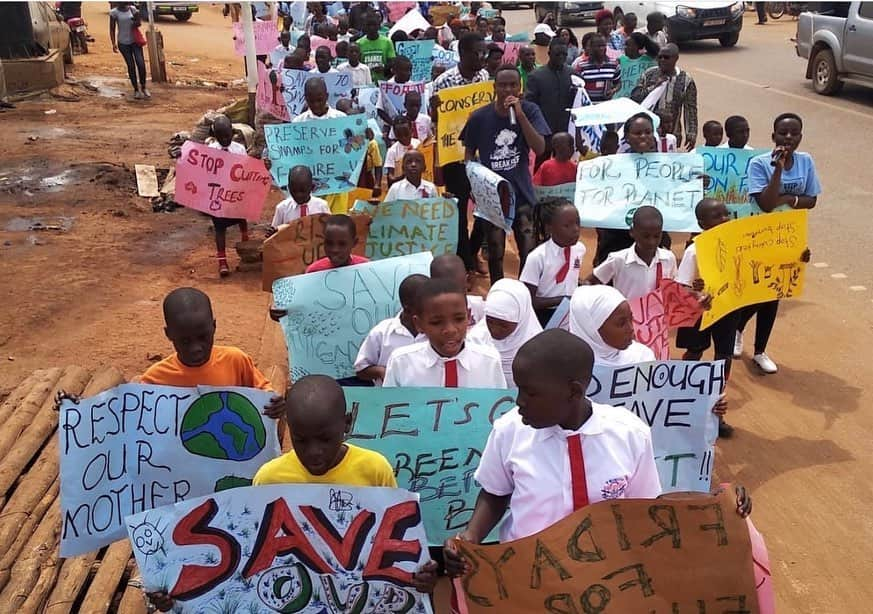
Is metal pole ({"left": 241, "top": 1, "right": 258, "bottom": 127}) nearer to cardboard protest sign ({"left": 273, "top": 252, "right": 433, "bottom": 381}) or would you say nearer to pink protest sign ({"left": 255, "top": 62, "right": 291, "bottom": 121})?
pink protest sign ({"left": 255, "top": 62, "right": 291, "bottom": 121})

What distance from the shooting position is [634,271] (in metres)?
5.18

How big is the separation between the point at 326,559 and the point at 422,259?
263cm

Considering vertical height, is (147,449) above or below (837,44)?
below

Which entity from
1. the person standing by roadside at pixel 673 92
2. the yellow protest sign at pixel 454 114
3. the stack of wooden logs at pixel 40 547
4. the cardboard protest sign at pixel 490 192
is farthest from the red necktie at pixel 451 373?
the person standing by roadside at pixel 673 92

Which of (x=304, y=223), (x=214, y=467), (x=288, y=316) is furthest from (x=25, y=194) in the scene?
(x=214, y=467)

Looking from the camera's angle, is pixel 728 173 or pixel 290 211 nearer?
pixel 290 211

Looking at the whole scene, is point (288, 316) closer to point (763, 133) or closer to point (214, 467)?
point (214, 467)

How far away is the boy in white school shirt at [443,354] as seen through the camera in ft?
12.1

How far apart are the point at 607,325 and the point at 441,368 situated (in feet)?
2.40

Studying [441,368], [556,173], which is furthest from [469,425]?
[556,173]

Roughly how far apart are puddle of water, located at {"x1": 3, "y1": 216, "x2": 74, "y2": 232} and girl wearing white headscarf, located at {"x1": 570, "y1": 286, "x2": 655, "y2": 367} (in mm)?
8348

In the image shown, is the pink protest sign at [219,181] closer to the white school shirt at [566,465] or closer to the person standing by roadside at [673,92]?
the person standing by roadside at [673,92]

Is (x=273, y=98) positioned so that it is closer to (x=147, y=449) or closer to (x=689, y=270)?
(x=689, y=270)

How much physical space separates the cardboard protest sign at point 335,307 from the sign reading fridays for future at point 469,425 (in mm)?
1517
